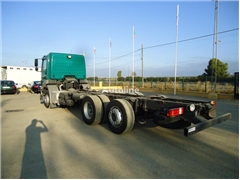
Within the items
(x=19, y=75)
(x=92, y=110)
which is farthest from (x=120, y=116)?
(x=19, y=75)

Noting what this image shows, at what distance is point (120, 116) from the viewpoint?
14.4 ft

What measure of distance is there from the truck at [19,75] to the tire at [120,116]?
26.6m

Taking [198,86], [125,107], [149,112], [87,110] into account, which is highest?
[198,86]

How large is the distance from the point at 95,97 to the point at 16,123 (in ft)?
9.99

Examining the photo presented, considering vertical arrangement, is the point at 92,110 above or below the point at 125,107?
below

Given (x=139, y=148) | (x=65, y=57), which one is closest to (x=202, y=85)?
(x=65, y=57)

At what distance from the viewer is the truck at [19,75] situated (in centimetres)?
2583

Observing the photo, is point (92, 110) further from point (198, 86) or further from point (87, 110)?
point (198, 86)

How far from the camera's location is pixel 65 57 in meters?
8.66

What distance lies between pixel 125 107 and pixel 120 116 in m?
0.32

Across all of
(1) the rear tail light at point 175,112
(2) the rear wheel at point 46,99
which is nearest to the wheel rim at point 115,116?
(1) the rear tail light at point 175,112

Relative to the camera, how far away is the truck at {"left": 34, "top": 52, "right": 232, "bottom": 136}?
3.64 meters

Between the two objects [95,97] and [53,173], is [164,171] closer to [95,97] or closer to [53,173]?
[53,173]

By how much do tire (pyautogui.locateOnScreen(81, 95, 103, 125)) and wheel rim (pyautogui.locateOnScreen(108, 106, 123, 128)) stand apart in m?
0.49
